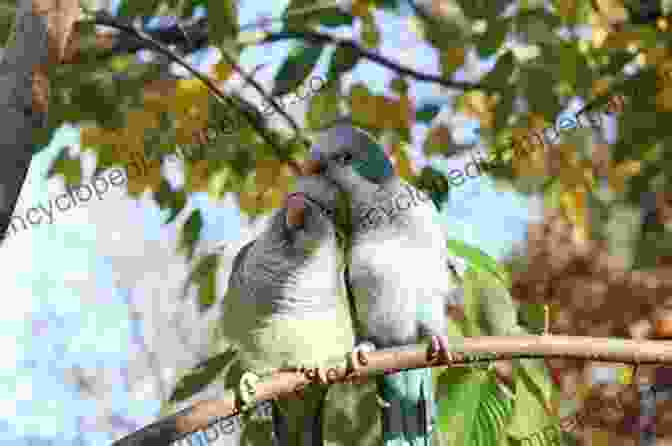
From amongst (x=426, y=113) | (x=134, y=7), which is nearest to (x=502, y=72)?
(x=426, y=113)

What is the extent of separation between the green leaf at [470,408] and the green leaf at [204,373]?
36 centimetres

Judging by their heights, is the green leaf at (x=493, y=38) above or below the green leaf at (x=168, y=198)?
above

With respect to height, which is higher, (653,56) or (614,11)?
(614,11)

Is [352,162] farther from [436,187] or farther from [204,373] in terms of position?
[204,373]

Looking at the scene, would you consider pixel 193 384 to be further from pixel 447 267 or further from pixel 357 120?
pixel 357 120

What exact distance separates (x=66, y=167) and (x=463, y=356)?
1432 millimetres

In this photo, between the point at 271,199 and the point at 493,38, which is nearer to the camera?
the point at 493,38

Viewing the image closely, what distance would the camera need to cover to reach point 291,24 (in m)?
1.85

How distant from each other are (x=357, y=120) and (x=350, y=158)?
78 centimetres

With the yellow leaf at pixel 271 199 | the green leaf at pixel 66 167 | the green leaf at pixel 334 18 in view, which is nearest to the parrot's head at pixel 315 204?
the green leaf at pixel 334 18

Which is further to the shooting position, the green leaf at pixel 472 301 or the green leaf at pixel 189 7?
the green leaf at pixel 189 7

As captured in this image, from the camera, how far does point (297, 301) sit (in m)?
1.20

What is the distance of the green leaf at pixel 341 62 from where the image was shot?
1.88 metres

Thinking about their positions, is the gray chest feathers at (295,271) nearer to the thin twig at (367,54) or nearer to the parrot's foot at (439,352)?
the parrot's foot at (439,352)
